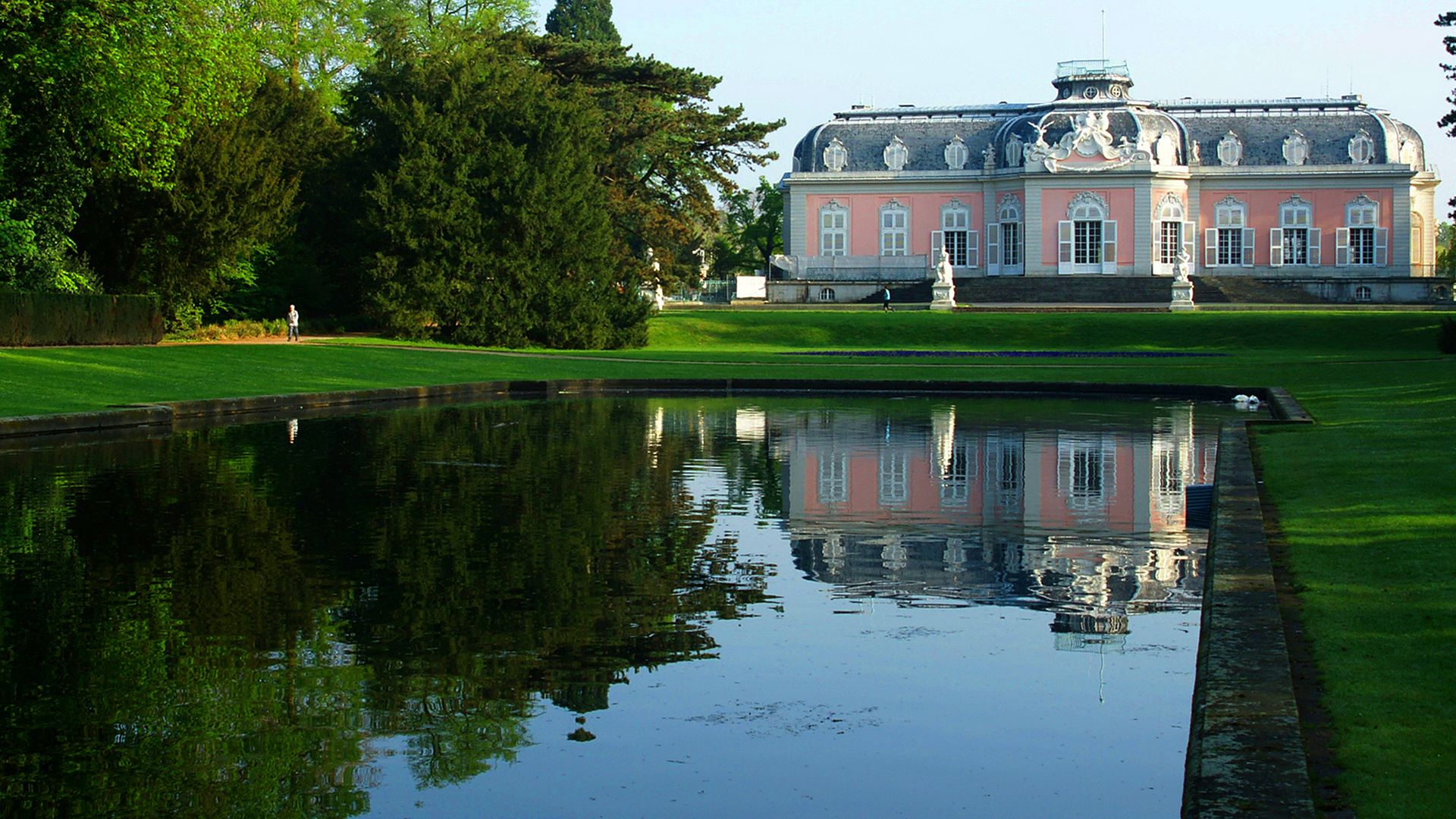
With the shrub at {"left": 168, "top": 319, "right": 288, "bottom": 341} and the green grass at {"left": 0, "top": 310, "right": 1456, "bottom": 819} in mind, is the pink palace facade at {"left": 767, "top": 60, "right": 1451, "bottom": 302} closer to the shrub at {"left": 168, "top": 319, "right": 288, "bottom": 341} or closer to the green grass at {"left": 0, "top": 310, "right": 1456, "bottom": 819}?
the green grass at {"left": 0, "top": 310, "right": 1456, "bottom": 819}

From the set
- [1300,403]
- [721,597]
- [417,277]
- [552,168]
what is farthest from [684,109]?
[721,597]

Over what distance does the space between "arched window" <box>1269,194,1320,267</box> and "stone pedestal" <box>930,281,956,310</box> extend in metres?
19.4

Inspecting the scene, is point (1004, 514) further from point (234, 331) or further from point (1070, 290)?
point (1070, 290)

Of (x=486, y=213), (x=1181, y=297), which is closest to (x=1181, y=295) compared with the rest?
(x=1181, y=297)

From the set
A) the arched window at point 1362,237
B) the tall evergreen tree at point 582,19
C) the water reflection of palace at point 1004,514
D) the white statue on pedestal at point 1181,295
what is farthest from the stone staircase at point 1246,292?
the water reflection of palace at point 1004,514

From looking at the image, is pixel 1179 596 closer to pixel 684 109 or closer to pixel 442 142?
pixel 442 142

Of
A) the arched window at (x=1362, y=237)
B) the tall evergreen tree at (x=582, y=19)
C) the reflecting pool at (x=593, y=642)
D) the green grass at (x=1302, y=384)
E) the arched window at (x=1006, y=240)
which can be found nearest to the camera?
the reflecting pool at (x=593, y=642)

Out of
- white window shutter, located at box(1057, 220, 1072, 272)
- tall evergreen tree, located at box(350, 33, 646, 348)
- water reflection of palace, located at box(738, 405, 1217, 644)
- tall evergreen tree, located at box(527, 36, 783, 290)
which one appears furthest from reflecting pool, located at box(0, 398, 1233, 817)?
white window shutter, located at box(1057, 220, 1072, 272)

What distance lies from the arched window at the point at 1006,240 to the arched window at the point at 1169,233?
19.4 feet

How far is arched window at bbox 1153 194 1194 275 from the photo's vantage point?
217ft

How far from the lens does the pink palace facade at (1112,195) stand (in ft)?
216

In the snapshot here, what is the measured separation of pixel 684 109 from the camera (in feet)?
169

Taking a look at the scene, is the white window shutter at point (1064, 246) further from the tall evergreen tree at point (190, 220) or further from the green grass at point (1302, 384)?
the tall evergreen tree at point (190, 220)

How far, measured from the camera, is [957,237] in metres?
69.6
